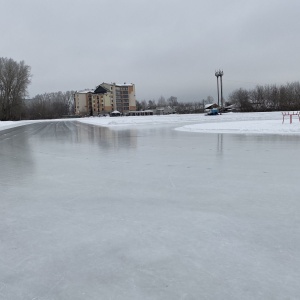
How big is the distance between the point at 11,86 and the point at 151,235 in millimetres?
84187

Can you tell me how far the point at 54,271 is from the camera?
10.3ft

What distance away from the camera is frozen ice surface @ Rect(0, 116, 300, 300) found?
2842 mm

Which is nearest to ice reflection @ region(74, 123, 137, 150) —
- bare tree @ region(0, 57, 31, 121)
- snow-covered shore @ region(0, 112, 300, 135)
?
snow-covered shore @ region(0, 112, 300, 135)

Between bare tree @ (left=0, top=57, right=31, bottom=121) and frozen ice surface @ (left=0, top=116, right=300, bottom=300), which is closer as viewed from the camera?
frozen ice surface @ (left=0, top=116, right=300, bottom=300)

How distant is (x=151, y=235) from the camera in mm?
3971

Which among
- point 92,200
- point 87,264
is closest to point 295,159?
point 92,200

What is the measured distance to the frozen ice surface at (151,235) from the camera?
9.32 feet

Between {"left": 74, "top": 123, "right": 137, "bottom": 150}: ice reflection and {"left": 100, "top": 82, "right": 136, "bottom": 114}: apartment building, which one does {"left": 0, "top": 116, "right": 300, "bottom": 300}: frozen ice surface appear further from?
{"left": 100, "top": 82, "right": 136, "bottom": 114}: apartment building

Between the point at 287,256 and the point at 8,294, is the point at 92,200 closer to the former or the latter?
the point at 8,294

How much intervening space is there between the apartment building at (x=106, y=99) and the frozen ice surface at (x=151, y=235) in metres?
144

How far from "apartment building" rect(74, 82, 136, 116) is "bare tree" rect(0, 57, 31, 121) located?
225 feet

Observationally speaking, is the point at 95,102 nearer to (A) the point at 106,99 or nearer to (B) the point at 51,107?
(A) the point at 106,99

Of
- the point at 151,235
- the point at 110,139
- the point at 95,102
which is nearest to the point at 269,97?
the point at 95,102

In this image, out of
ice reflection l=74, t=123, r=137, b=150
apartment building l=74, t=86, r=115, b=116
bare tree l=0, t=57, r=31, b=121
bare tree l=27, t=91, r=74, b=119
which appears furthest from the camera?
apartment building l=74, t=86, r=115, b=116
